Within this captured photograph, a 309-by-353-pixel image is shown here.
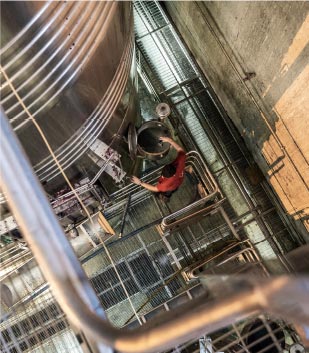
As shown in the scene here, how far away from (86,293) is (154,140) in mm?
2923

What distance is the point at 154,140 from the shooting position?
426 cm

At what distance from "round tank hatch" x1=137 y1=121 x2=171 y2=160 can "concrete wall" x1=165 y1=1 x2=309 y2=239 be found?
119 centimetres

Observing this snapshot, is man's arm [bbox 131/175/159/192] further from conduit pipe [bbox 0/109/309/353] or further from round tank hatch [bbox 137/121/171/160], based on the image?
conduit pipe [bbox 0/109/309/353]

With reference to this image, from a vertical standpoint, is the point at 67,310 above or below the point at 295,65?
below

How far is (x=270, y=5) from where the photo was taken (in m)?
3.44

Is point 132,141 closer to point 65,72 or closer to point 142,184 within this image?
point 142,184

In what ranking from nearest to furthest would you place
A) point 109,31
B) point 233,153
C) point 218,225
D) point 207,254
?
point 109,31, point 207,254, point 218,225, point 233,153

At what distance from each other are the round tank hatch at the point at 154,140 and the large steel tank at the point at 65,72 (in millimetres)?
660

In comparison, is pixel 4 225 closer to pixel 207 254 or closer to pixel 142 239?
pixel 142 239

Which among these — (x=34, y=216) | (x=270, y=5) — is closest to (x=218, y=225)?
(x=270, y=5)

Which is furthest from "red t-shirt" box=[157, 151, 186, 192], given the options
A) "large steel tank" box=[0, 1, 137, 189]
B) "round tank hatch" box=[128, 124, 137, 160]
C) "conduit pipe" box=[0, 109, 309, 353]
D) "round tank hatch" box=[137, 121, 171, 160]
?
"conduit pipe" box=[0, 109, 309, 353]

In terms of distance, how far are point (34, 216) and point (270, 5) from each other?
9.96ft

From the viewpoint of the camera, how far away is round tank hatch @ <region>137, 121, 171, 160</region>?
4180mm

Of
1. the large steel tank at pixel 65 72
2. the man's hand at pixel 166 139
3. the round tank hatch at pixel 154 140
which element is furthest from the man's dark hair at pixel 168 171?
the large steel tank at pixel 65 72
